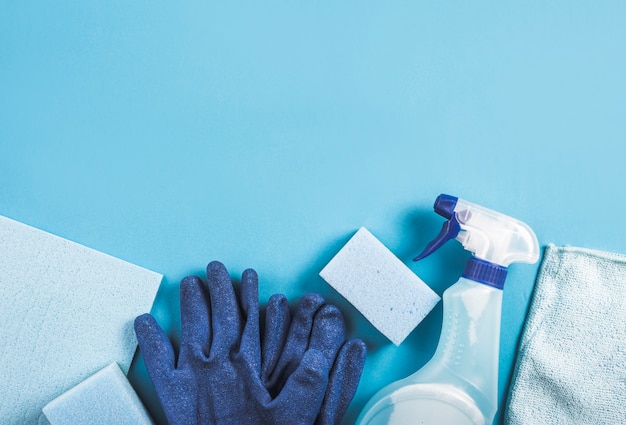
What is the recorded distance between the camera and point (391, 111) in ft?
2.55

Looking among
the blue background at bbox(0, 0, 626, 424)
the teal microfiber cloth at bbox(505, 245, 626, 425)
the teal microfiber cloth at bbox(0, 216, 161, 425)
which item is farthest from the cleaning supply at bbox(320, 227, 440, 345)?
the teal microfiber cloth at bbox(0, 216, 161, 425)

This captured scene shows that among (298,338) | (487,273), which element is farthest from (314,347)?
(487,273)

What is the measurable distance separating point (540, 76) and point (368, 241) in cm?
33

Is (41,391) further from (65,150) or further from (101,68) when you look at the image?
(101,68)

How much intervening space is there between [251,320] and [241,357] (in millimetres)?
49

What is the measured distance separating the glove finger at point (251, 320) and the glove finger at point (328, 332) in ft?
0.24

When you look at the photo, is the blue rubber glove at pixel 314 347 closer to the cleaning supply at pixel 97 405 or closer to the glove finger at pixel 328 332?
the glove finger at pixel 328 332

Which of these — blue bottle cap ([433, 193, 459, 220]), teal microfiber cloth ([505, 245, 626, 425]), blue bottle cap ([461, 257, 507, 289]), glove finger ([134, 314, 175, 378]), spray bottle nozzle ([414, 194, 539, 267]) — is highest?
blue bottle cap ([433, 193, 459, 220])

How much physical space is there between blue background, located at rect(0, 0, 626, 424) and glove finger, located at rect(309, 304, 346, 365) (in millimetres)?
28

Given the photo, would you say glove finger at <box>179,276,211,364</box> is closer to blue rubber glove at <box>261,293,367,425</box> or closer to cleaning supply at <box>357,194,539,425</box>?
blue rubber glove at <box>261,293,367,425</box>

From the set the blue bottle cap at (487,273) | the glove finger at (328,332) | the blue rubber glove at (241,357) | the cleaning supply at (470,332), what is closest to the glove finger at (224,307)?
the blue rubber glove at (241,357)

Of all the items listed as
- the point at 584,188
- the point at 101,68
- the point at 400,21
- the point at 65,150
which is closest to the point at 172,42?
the point at 101,68

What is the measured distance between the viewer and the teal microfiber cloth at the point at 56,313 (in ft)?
2.49

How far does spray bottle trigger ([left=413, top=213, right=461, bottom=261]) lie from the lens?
720 mm
